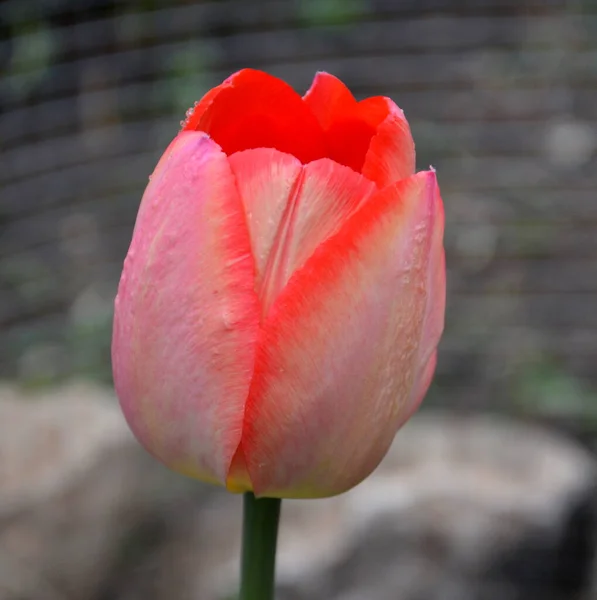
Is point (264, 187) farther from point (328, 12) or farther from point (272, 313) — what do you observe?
point (328, 12)

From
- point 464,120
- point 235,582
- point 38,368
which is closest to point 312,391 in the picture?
point 235,582

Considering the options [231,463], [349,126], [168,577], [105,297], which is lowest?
[168,577]

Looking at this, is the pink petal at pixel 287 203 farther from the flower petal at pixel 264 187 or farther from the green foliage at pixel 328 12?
the green foliage at pixel 328 12

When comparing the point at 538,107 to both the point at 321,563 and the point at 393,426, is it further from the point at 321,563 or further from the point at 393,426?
the point at 393,426

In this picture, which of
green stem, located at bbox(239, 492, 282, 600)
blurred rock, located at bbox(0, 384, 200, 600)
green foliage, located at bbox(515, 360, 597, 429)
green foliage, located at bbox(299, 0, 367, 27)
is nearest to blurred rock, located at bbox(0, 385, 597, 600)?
blurred rock, located at bbox(0, 384, 200, 600)

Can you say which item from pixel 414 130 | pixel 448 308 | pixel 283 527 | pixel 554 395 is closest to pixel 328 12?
pixel 414 130

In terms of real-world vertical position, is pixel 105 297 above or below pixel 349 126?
below

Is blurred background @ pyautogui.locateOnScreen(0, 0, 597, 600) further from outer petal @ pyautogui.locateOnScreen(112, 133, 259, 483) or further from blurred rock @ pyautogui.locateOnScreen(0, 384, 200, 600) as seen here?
outer petal @ pyautogui.locateOnScreen(112, 133, 259, 483)
